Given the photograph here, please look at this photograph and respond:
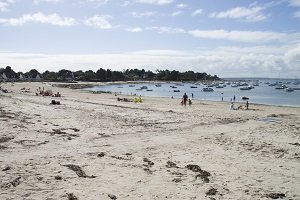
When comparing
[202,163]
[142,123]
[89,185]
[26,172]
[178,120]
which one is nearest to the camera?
[89,185]

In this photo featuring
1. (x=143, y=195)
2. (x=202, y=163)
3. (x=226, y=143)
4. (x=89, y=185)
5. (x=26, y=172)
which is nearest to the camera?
(x=143, y=195)

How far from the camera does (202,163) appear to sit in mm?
14492

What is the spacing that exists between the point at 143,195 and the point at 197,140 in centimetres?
971

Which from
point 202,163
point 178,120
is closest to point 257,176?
point 202,163

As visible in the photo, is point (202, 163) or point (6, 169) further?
point (202, 163)

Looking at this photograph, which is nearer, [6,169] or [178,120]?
[6,169]

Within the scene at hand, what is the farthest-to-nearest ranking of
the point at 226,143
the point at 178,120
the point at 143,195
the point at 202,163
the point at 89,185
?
the point at 178,120 → the point at 226,143 → the point at 202,163 → the point at 89,185 → the point at 143,195

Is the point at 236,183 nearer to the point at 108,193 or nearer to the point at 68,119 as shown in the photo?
the point at 108,193

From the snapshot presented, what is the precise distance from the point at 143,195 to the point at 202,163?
4.65m

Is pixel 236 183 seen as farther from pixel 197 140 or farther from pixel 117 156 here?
pixel 197 140

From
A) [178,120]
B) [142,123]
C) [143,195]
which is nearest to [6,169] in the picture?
[143,195]

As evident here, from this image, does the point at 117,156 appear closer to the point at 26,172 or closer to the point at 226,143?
the point at 26,172

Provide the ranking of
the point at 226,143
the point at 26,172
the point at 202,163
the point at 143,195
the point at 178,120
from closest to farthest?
the point at 143,195
the point at 26,172
the point at 202,163
the point at 226,143
the point at 178,120

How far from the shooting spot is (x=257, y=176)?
12.8 meters
